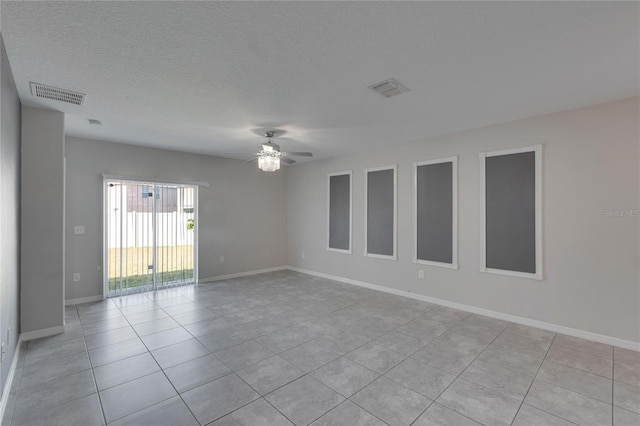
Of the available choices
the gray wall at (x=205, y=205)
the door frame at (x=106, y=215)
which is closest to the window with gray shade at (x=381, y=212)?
the gray wall at (x=205, y=205)

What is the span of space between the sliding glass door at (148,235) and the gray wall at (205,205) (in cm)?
17

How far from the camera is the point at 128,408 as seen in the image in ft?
7.16

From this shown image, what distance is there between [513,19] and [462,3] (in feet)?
1.46

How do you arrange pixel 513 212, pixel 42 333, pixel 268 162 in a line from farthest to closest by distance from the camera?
pixel 268 162, pixel 513 212, pixel 42 333

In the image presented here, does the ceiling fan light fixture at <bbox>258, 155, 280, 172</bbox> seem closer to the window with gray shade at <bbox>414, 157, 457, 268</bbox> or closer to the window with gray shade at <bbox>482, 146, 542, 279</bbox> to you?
the window with gray shade at <bbox>414, 157, 457, 268</bbox>

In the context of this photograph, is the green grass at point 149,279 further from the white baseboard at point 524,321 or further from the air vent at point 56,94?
the white baseboard at point 524,321

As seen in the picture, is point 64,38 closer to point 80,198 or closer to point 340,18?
point 340,18

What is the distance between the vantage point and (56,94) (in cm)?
308

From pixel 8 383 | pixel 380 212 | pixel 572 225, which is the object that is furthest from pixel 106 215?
pixel 572 225

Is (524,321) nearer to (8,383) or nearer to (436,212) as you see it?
(436,212)

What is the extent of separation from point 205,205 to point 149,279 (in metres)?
1.83

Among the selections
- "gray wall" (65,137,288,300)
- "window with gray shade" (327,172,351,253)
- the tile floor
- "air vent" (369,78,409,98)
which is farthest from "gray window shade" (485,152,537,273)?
"gray wall" (65,137,288,300)

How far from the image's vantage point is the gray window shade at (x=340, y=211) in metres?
6.23

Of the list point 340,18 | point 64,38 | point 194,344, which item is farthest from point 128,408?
point 340,18
